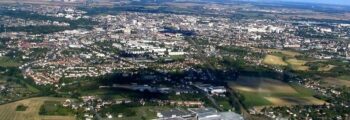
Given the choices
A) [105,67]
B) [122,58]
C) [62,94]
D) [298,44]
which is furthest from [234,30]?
[62,94]

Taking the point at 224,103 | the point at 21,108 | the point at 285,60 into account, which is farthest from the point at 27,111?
the point at 285,60

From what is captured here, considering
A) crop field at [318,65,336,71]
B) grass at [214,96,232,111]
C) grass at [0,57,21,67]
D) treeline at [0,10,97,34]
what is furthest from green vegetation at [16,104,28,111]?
treeline at [0,10,97,34]

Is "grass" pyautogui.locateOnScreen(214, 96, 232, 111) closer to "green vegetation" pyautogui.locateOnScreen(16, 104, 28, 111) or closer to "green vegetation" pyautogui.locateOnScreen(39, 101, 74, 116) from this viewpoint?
"green vegetation" pyautogui.locateOnScreen(39, 101, 74, 116)

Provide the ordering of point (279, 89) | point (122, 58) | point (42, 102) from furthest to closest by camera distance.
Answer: point (122, 58), point (279, 89), point (42, 102)

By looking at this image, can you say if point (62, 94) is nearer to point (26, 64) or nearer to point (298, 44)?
point (26, 64)

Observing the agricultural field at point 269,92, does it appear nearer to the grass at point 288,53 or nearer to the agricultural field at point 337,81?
the agricultural field at point 337,81

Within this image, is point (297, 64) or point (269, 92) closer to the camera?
point (269, 92)

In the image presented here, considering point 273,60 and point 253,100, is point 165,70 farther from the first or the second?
point 273,60
